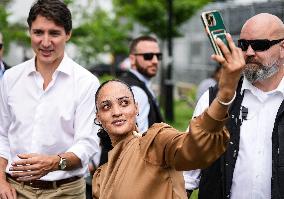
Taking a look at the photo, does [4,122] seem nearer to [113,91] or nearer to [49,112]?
[49,112]

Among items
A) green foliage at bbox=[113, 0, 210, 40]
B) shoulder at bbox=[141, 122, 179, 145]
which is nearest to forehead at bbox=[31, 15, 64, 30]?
shoulder at bbox=[141, 122, 179, 145]

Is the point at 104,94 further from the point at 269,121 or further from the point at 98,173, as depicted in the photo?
the point at 269,121

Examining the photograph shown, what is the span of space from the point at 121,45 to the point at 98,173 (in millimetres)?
20471

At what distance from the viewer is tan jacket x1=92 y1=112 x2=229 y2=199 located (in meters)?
2.35

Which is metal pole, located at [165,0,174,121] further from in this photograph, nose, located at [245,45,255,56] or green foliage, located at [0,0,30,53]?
nose, located at [245,45,255,56]

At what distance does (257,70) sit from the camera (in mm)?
3734

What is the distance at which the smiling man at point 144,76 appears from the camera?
5.86 m

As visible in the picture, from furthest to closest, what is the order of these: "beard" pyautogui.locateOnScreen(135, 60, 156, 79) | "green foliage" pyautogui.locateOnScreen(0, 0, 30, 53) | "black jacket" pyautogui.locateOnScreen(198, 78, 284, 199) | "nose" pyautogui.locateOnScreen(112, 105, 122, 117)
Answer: "green foliage" pyautogui.locateOnScreen(0, 0, 30, 53)
"beard" pyautogui.locateOnScreen(135, 60, 156, 79)
"black jacket" pyautogui.locateOnScreen(198, 78, 284, 199)
"nose" pyautogui.locateOnScreen(112, 105, 122, 117)

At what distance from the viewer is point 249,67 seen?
12.2 feet

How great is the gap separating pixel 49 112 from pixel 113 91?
1.05 m

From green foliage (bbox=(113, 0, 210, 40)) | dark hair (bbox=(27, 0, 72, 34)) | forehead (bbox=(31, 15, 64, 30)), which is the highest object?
green foliage (bbox=(113, 0, 210, 40))

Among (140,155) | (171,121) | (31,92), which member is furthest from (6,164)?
(171,121)

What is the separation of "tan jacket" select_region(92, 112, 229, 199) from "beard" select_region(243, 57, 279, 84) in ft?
3.66

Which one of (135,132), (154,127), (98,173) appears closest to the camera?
(154,127)
